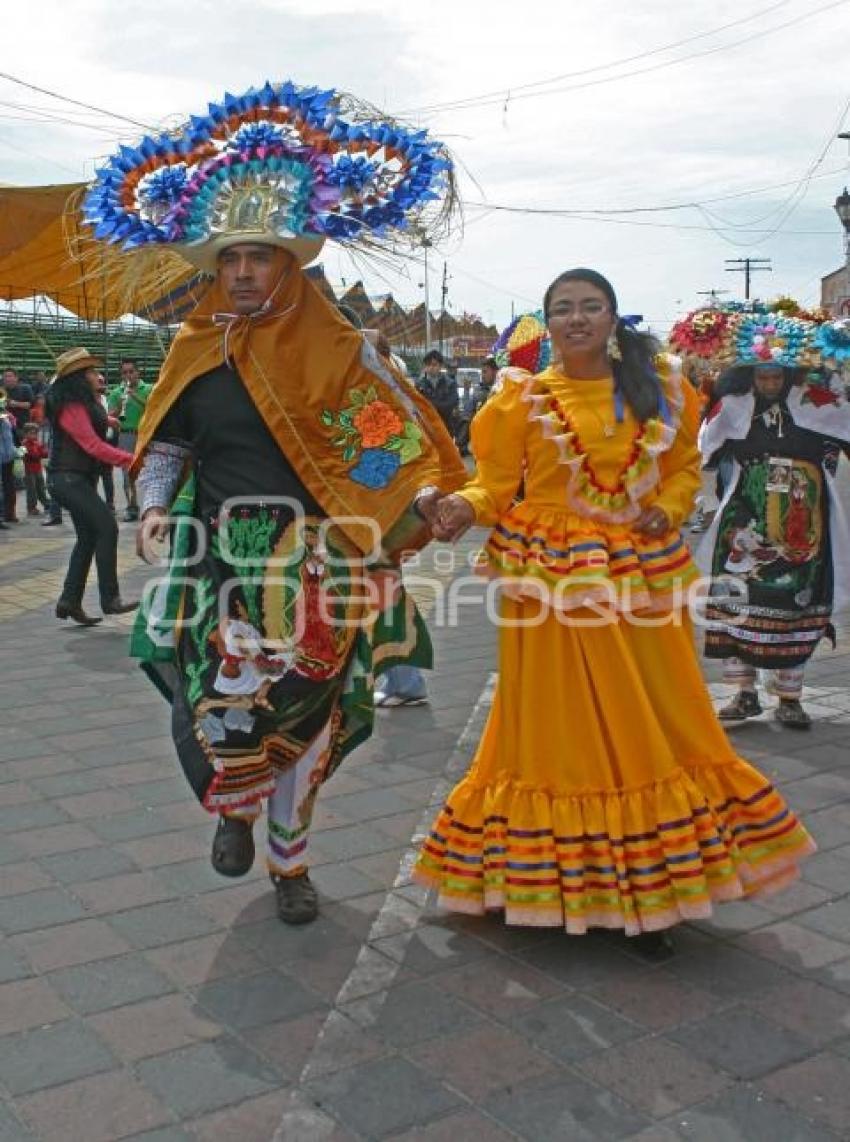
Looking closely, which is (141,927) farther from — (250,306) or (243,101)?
(243,101)

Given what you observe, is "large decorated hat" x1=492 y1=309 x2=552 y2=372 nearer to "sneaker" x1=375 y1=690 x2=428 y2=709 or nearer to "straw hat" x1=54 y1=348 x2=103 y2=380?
"sneaker" x1=375 y1=690 x2=428 y2=709

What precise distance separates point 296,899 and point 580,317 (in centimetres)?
187

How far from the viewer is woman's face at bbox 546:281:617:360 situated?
3680 mm

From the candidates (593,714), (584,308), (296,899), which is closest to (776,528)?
(584,308)

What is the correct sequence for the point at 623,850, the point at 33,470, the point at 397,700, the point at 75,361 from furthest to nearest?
the point at 33,470 → the point at 75,361 → the point at 397,700 → the point at 623,850

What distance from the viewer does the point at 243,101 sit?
3861 mm

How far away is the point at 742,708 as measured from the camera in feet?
20.3

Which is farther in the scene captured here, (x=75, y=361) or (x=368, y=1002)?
(x=75, y=361)

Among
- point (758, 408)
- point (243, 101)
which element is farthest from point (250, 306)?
point (758, 408)

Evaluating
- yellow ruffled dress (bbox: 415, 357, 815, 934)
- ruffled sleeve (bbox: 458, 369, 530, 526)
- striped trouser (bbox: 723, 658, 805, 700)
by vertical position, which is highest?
ruffled sleeve (bbox: 458, 369, 530, 526)

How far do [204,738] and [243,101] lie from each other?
6.14ft

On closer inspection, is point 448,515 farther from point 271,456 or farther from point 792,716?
point 792,716

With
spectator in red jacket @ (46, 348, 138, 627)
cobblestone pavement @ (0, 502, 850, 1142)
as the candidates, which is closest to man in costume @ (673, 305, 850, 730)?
cobblestone pavement @ (0, 502, 850, 1142)

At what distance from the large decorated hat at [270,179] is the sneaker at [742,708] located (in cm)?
316
